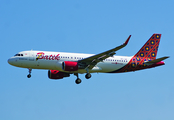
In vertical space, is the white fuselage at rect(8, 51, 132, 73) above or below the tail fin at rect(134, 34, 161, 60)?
below

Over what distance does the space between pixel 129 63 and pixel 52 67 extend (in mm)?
13195

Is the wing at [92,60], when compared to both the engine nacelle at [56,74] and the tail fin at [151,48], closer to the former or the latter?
the engine nacelle at [56,74]

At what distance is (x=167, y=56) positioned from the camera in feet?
180

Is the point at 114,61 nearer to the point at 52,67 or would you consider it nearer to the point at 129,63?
the point at 129,63

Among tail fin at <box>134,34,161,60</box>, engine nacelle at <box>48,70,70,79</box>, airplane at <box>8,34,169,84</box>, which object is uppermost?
tail fin at <box>134,34,161,60</box>

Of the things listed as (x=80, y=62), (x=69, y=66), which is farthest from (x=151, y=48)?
(x=69, y=66)

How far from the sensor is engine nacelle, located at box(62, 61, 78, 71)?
5554 cm

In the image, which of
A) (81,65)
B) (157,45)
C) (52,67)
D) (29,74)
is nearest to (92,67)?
(81,65)

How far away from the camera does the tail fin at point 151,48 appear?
63.3 metres

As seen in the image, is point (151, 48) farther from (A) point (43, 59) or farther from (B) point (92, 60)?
(A) point (43, 59)

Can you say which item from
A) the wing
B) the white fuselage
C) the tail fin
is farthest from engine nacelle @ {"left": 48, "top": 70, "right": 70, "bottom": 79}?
the tail fin

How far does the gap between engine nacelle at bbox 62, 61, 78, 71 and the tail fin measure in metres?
12.4

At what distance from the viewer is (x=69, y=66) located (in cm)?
5566

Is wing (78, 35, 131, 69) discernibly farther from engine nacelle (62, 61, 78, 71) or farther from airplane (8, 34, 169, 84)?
engine nacelle (62, 61, 78, 71)
